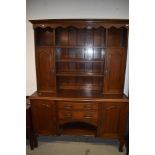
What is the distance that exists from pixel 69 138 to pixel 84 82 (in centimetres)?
101

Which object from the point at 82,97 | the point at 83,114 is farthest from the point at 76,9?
the point at 83,114

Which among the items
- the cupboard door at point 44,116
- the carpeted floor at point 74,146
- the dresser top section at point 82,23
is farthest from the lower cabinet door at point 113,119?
the dresser top section at point 82,23

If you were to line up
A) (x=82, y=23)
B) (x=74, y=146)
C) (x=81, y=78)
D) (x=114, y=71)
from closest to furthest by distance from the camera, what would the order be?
(x=82, y=23)
(x=114, y=71)
(x=74, y=146)
(x=81, y=78)

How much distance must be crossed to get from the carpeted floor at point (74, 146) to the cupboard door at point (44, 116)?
26 centimetres

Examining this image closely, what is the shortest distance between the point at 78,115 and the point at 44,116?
0.52 meters

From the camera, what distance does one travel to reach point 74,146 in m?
2.49

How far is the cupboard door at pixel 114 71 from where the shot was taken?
2.34m

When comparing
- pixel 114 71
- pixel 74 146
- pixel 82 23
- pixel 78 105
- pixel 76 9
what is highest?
pixel 76 9

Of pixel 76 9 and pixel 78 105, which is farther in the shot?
pixel 76 9

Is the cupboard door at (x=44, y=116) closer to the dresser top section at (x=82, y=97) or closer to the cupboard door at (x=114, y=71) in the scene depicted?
the dresser top section at (x=82, y=97)

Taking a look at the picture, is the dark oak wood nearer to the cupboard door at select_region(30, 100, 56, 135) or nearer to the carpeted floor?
the cupboard door at select_region(30, 100, 56, 135)

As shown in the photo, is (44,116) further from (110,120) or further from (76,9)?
(76,9)
